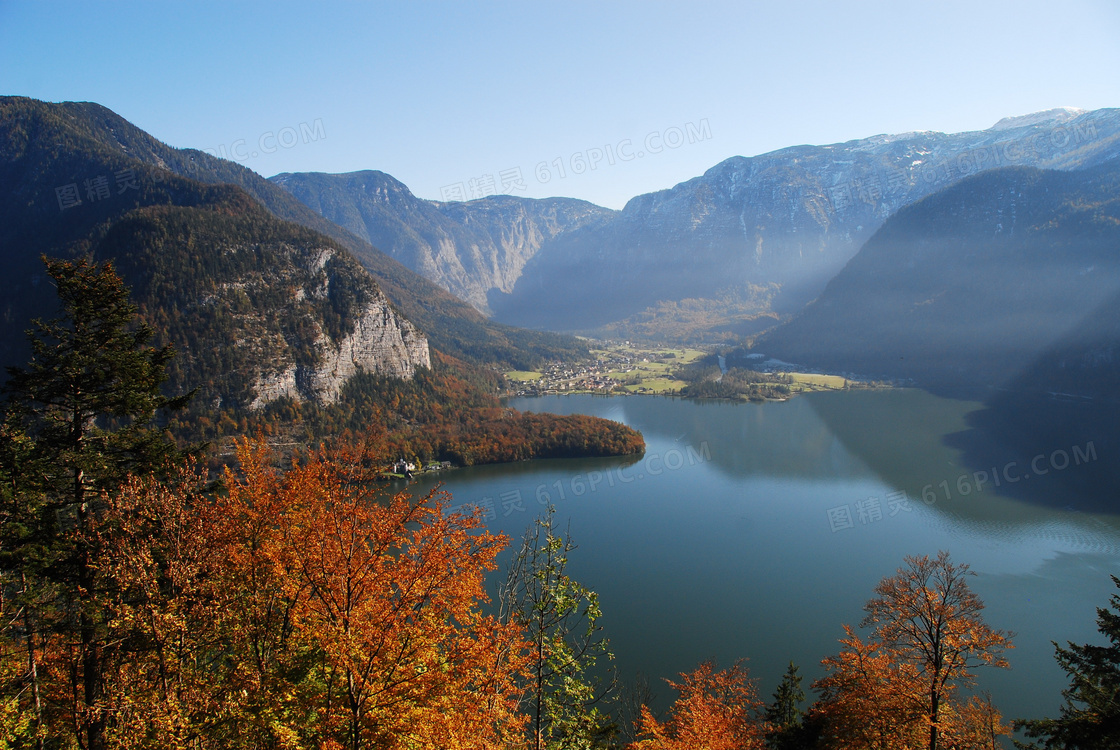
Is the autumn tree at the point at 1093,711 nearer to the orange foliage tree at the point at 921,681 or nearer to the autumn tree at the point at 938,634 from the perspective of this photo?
the orange foliage tree at the point at 921,681

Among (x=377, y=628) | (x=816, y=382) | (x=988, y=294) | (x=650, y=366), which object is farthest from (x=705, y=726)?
(x=988, y=294)

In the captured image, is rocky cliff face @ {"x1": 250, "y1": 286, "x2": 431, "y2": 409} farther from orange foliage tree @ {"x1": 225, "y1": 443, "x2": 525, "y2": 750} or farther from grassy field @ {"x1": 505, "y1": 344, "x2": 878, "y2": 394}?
orange foliage tree @ {"x1": 225, "y1": 443, "x2": 525, "y2": 750}

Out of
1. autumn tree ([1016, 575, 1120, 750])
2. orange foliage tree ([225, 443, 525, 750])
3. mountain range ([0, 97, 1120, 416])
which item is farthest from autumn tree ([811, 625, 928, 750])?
mountain range ([0, 97, 1120, 416])

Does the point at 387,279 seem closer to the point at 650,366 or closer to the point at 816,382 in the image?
the point at 650,366

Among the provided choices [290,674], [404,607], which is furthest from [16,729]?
[404,607]

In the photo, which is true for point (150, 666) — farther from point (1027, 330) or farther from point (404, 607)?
point (1027, 330)

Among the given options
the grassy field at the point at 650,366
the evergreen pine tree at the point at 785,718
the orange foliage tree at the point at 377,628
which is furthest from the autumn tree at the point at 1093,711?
the grassy field at the point at 650,366

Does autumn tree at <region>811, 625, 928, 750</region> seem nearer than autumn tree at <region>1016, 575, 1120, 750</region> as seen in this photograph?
No
